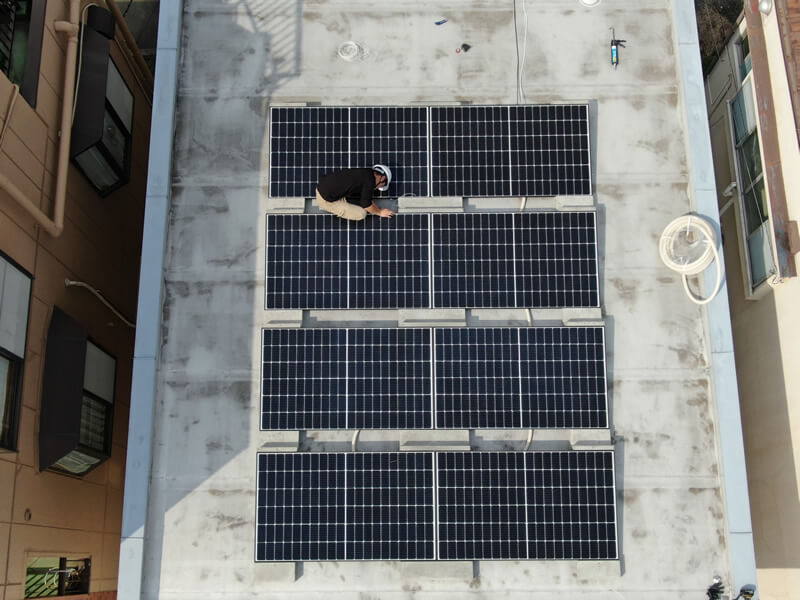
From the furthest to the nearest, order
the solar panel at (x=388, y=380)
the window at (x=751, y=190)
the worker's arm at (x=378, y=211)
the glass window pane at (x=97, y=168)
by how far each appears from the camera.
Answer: the window at (x=751, y=190) → the glass window pane at (x=97, y=168) → the worker's arm at (x=378, y=211) → the solar panel at (x=388, y=380)

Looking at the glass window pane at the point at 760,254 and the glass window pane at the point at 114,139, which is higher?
the glass window pane at the point at 114,139

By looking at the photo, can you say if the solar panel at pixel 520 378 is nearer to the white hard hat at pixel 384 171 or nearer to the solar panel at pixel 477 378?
the solar panel at pixel 477 378

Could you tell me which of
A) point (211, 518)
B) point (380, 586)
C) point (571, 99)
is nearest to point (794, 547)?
point (380, 586)

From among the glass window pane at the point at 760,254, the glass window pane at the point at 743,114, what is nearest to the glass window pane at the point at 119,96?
the glass window pane at the point at 743,114

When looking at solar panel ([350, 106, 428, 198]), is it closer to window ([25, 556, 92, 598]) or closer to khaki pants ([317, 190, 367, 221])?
khaki pants ([317, 190, 367, 221])

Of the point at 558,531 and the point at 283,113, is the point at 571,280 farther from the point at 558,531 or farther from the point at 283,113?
the point at 283,113

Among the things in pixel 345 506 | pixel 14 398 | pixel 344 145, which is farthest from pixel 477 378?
pixel 14 398

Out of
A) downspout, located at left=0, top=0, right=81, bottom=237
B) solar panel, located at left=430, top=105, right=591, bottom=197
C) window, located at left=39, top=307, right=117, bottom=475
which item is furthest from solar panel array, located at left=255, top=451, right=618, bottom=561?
downspout, located at left=0, top=0, right=81, bottom=237
